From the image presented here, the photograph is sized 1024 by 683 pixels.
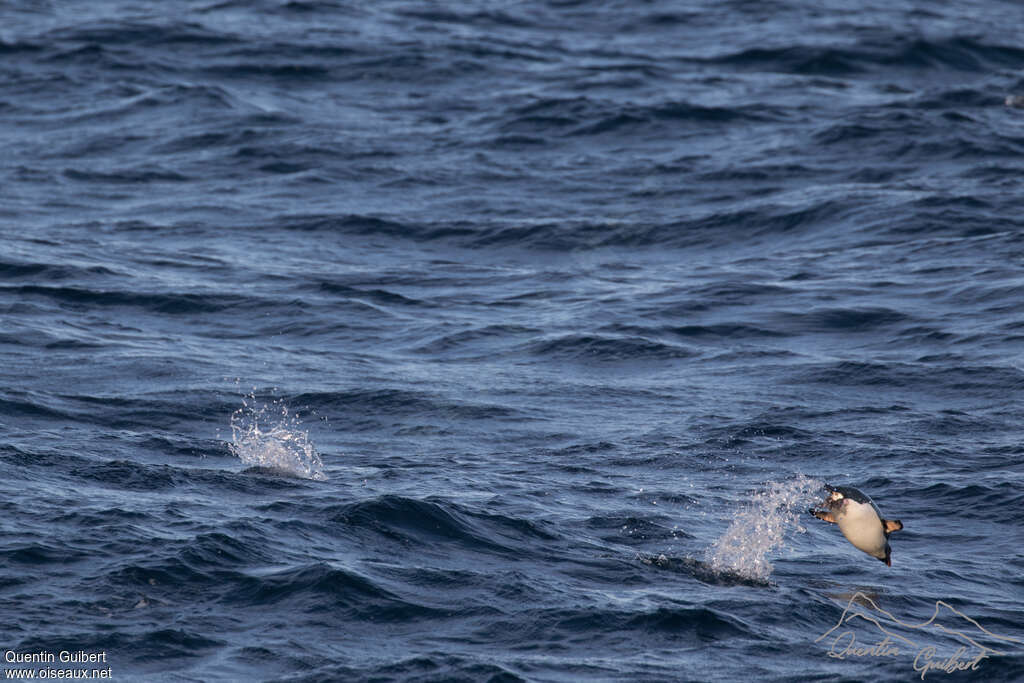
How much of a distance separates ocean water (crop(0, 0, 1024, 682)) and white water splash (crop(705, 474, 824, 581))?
43 millimetres

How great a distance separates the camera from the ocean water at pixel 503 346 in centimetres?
1015

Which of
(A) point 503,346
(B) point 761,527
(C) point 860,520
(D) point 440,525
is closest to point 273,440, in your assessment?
(D) point 440,525

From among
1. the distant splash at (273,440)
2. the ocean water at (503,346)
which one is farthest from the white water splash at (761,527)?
the distant splash at (273,440)

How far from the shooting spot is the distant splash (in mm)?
12898

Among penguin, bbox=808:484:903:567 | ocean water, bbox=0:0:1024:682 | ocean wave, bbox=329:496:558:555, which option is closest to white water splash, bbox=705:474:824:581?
ocean water, bbox=0:0:1024:682

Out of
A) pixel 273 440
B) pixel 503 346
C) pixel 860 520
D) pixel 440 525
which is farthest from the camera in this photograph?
pixel 503 346

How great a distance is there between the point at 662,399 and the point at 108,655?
7246mm

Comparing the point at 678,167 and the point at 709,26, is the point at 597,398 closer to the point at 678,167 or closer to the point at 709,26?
the point at 678,167

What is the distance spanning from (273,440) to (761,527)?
14.1 feet

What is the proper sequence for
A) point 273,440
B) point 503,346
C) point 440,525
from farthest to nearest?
point 503,346 < point 273,440 < point 440,525

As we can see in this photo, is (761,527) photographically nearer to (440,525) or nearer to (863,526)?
(863,526)

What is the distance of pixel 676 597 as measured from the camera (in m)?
10.5

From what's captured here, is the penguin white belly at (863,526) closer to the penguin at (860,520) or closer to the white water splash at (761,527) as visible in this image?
the penguin at (860,520)

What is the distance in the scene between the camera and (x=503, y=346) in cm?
1686
